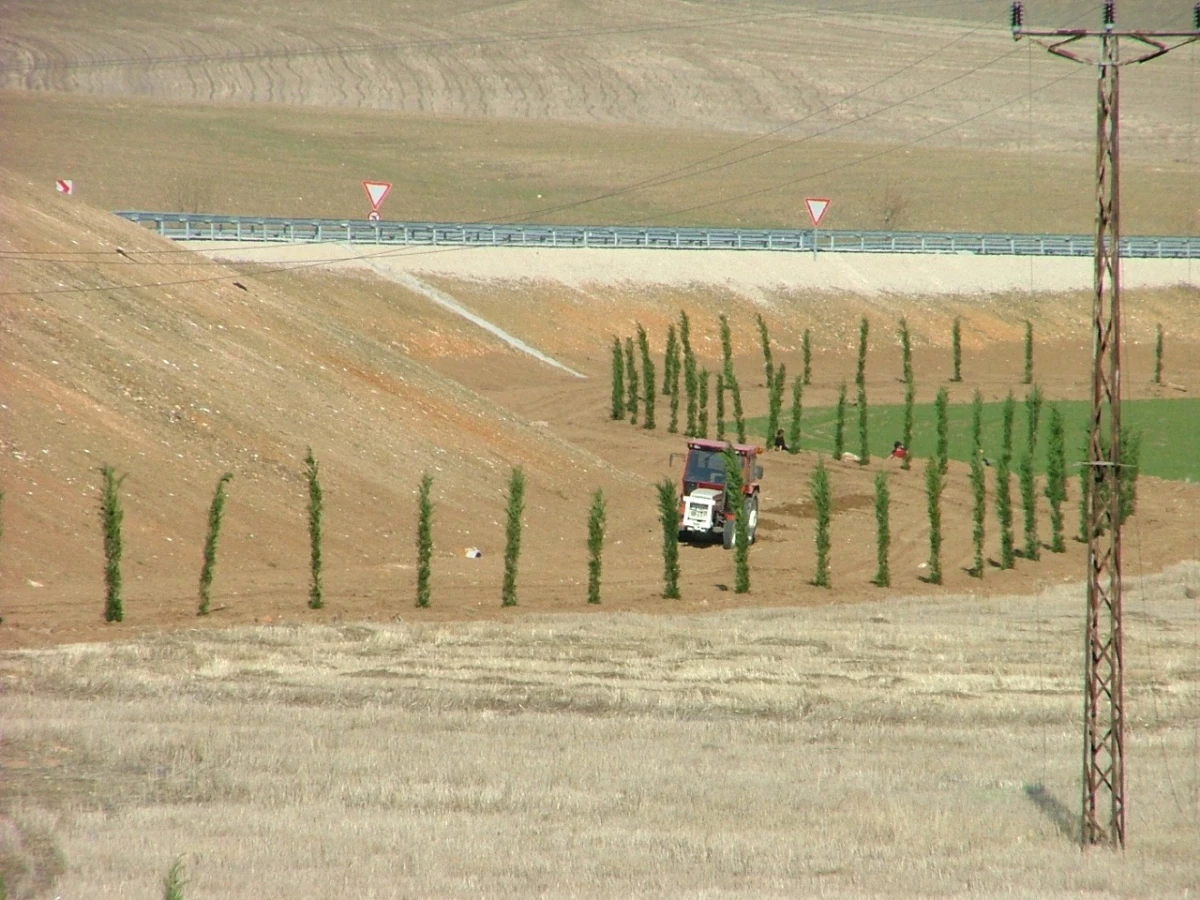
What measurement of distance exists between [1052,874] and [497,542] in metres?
21.0

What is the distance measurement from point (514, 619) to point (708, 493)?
28.5 feet

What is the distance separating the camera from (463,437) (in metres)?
38.7

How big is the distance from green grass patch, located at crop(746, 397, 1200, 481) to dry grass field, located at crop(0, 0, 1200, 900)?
8.35ft

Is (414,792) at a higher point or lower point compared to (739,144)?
lower

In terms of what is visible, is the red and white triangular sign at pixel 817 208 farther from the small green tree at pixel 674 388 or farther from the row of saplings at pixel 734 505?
the row of saplings at pixel 734 505

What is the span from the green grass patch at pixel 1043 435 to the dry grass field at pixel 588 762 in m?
22.4

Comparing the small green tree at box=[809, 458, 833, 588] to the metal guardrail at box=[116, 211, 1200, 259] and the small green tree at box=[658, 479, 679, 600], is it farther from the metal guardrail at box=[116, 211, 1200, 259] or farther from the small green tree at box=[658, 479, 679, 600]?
the metal guardrail at box=[116, 211, 1200, 259]

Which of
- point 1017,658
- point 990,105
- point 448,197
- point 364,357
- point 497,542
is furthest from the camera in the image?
point 990,105

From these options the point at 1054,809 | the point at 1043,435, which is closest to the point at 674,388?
the point at 1043,435

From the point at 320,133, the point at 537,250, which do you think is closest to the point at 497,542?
the point at 537,250

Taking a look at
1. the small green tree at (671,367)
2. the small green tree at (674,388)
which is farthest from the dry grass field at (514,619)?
the small green tree at (671,367)

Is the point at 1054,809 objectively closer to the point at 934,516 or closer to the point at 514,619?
the point at 514,619

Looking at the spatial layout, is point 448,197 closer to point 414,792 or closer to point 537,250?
point 537,250

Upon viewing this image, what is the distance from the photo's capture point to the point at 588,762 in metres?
15.9
